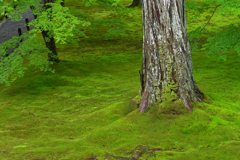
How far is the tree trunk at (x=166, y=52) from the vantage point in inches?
151

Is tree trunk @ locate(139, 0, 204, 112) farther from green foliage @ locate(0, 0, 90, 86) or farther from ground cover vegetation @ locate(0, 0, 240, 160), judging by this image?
green foliage @ locate(0, 0, 90, 86)

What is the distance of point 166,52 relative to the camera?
3887 mm

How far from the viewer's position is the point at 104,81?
907 cm

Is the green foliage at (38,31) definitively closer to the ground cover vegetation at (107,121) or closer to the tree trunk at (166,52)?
the ground cover vegetation at (107,121)

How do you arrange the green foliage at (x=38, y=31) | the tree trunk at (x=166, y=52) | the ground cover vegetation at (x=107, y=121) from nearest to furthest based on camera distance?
1. the ground cover vegetation at (x=107, y=121)
2. the tree trunk at (x=166, y=52)
3. the green foliage at (x=38, y=31)

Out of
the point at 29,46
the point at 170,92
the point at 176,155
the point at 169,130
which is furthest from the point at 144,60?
the point at 29,46

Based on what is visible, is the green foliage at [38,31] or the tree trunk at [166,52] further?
the green foliage at [38,31]

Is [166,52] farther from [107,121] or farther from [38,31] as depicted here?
[38,31]

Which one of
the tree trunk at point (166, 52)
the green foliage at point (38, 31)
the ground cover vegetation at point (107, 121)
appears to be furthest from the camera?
the green foliage at point (38, 31)

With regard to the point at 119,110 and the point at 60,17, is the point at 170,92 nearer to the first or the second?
the point at 119,110

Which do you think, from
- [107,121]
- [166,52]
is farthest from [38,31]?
[166,52]

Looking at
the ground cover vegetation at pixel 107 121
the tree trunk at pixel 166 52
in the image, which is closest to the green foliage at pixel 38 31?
the ground cover vegetation at pixel 107 121

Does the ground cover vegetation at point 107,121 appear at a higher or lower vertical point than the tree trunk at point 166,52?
lower

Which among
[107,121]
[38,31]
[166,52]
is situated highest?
[38,31]
